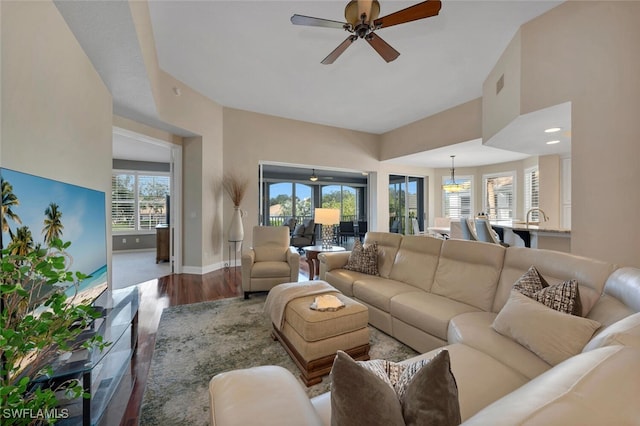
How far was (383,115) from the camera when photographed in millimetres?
5691

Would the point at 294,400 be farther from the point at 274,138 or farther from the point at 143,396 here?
the point at 274,138

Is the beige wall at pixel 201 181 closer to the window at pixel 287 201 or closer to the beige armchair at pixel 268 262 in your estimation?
the beige armchair at pixel 268 262

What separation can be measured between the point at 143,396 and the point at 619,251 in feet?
13.4

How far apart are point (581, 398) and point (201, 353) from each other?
2496 mm

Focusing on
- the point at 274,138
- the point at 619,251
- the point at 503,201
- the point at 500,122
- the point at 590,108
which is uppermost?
the point at 274,138

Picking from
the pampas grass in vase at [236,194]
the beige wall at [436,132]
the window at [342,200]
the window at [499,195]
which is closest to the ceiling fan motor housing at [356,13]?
the beige wall at [436,132]

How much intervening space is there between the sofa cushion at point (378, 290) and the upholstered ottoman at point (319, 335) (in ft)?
1.57

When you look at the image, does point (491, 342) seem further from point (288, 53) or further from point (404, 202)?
point (404, 202)

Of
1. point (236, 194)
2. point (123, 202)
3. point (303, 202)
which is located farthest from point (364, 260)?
point (123, 202)

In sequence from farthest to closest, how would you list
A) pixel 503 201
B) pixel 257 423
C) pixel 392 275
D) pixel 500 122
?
pixel 503 201 → pixel 500 122 → pixel 392 275 → pixel 257 423

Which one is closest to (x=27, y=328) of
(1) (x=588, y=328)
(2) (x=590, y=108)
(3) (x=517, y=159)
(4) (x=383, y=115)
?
(1) (x=588, y=328)

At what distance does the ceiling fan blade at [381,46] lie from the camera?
7.58 feet

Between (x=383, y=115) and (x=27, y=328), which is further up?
(x=383, y=115)

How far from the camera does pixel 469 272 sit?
2.41 m
